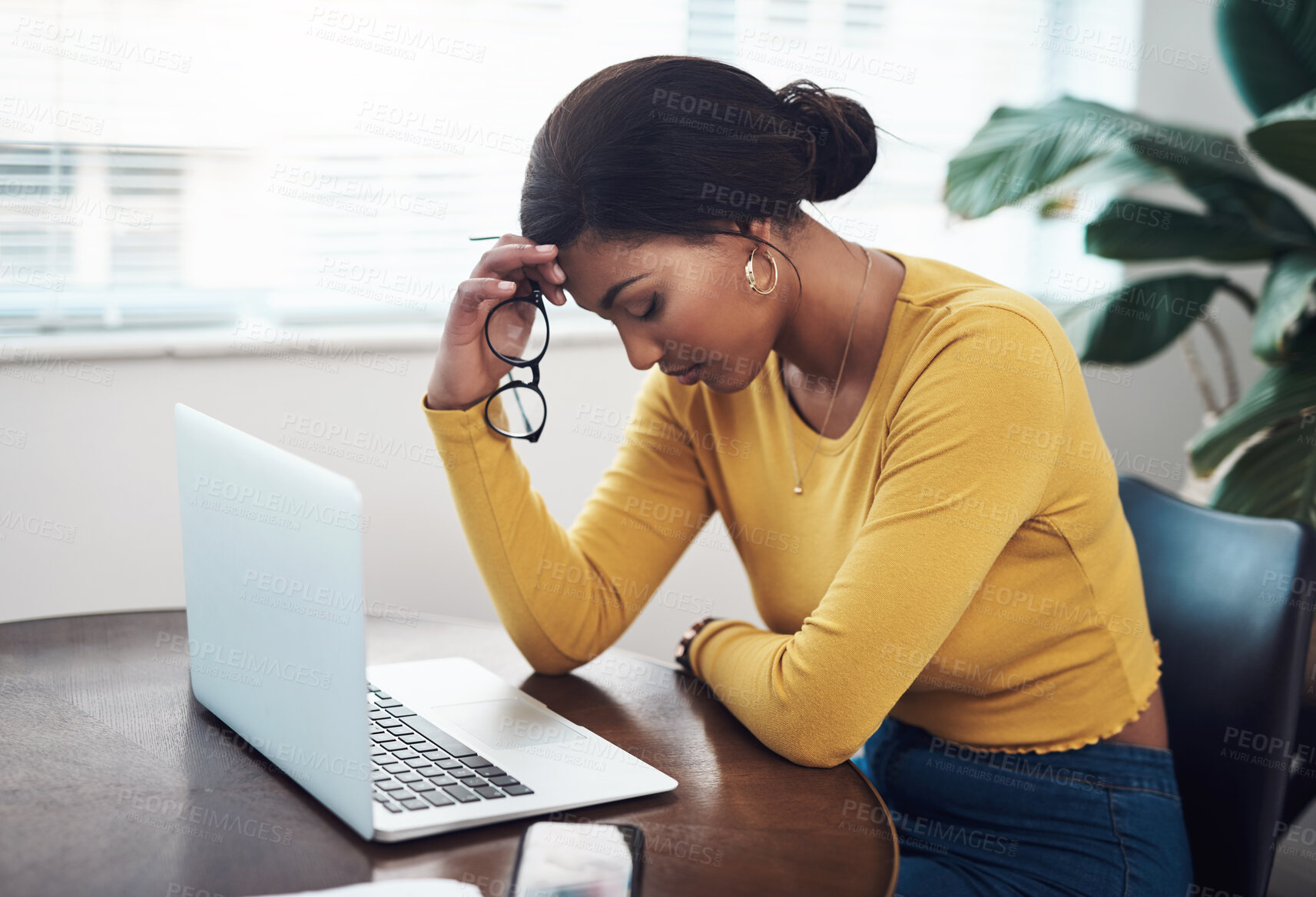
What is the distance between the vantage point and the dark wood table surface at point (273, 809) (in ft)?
2.41

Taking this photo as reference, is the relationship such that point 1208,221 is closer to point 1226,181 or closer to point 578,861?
point 1226,181

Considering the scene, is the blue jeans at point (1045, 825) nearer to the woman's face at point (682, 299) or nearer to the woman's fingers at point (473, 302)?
the woman's face at point (682, 299)

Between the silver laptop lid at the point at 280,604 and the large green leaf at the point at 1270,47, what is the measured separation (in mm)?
1973

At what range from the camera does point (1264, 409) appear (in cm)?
186

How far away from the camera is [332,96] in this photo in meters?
1.83

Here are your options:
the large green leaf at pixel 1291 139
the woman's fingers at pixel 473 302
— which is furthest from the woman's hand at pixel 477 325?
the large green leaf at pixel 1291 139

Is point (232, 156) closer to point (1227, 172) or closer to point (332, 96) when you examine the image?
point (332, 96)

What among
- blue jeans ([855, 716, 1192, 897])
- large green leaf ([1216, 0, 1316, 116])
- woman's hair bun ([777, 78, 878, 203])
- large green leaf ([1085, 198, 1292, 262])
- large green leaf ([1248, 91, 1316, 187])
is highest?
large green leaf ([1216, 0, 1316, 116])

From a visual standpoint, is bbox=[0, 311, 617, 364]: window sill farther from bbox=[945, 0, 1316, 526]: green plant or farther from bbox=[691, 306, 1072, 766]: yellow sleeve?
bbox=[691, 306, 1072, 766]: yellow sleeve

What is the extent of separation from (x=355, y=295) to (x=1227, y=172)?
1.61 meters

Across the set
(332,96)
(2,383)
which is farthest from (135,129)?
(2,383)

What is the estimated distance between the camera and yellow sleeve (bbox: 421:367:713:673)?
1.21 metres

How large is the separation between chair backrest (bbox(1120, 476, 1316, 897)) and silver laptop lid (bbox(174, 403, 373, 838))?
2.78ft

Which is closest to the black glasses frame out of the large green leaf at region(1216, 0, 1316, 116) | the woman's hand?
the woman's hand
